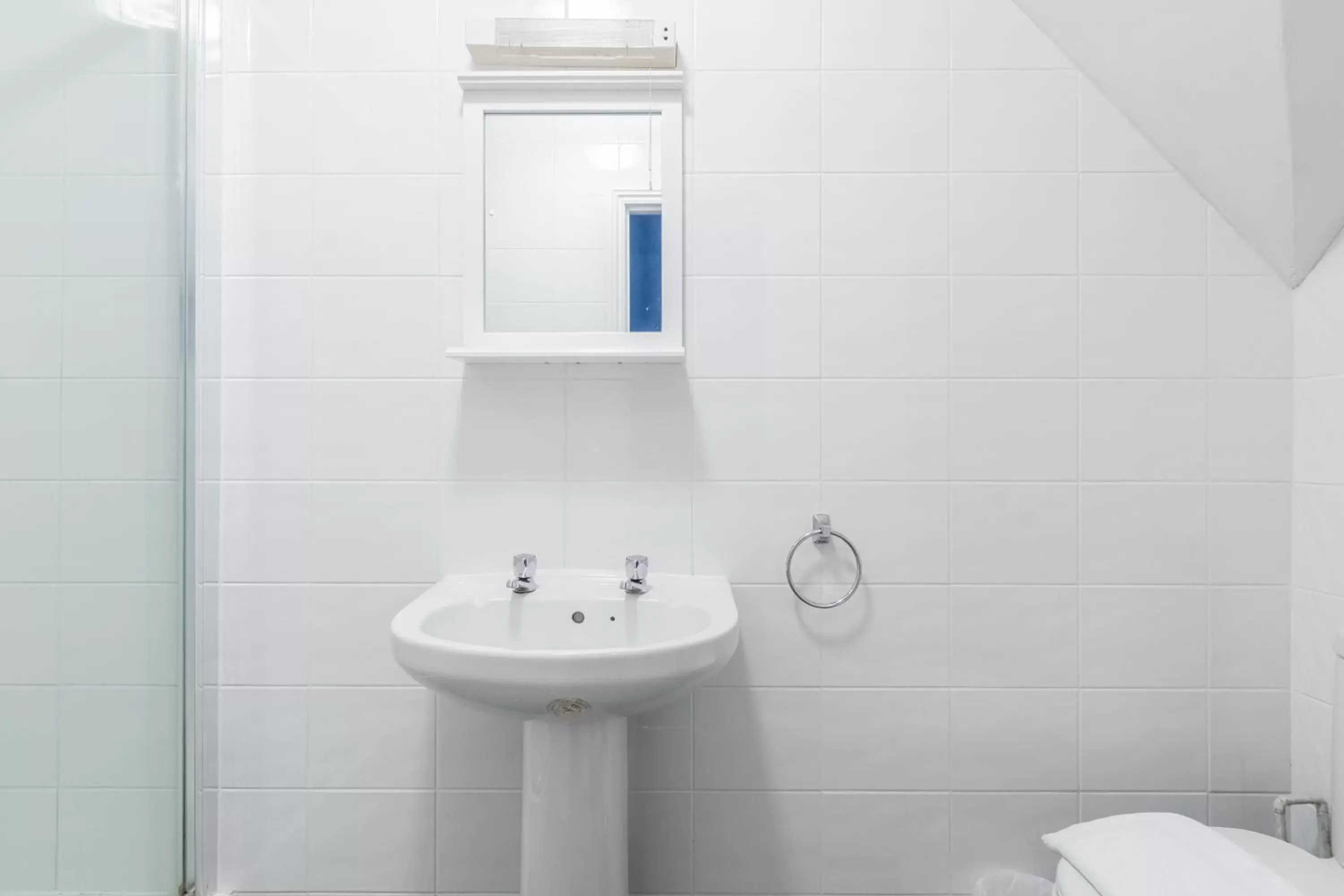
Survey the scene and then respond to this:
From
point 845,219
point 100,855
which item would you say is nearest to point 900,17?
point 845,219

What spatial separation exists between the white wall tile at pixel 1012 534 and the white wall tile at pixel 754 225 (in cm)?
54

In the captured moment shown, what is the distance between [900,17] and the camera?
1.49 meters

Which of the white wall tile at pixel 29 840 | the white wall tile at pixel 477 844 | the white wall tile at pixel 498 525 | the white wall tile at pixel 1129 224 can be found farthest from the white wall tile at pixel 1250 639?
the white wall tile at pixel 29 840

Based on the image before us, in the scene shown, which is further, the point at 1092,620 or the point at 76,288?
the point at 1092,620

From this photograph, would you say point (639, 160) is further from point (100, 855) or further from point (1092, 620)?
point (100, 855)

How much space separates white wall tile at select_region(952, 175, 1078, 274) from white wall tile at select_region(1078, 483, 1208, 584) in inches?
17.1

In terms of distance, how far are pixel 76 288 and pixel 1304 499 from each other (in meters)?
2.08

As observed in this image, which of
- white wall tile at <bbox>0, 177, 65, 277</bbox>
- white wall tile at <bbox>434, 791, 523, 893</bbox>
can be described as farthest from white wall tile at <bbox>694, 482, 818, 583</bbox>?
white wall tile at <bbox>0, 177, 65, 277</bbox>

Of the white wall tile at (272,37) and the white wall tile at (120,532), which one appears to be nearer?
the white wall tile at (120,532)

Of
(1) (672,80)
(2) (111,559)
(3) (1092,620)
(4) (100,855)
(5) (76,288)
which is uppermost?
(1) (672,80)

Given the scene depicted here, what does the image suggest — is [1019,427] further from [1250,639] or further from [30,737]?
[30,737]

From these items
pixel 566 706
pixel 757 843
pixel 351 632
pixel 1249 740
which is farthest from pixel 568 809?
pixel 1249 740

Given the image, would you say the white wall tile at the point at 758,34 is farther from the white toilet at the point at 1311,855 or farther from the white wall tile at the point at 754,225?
the white toilet at the point at 1311,855

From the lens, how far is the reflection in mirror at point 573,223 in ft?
4.74
